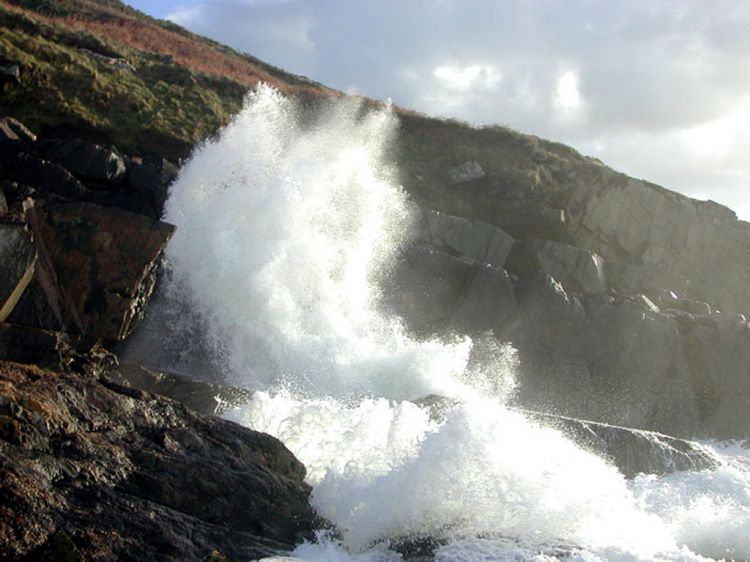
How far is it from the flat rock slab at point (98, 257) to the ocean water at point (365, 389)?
2210 millimetres

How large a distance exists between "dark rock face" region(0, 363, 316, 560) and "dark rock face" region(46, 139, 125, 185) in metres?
9.64

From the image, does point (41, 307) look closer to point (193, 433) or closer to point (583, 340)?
point (193, 433)

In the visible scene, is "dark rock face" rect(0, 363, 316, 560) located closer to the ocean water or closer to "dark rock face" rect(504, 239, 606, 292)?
Answer: the ocean water

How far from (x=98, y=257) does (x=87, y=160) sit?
4.16 meters

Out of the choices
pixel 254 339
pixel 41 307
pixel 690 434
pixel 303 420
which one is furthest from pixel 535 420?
pixel 690 434

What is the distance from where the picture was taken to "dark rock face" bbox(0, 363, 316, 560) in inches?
279

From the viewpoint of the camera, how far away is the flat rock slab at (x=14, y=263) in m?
13.4

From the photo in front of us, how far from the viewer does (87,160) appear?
1858 cm

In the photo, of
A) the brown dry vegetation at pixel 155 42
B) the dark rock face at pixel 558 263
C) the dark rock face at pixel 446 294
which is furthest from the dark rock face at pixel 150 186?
the brown dry vegetation at pixel 155 42

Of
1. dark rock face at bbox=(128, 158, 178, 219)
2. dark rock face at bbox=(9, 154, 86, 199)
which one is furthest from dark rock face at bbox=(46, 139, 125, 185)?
dark rock face at bbox=(9, 154, 86, 199)

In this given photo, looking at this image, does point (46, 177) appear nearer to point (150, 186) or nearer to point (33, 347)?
point (150, 186)

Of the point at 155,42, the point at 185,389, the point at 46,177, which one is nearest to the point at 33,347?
the point at 185,389

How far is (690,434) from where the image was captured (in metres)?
25.0

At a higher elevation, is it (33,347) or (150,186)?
(150,186)
